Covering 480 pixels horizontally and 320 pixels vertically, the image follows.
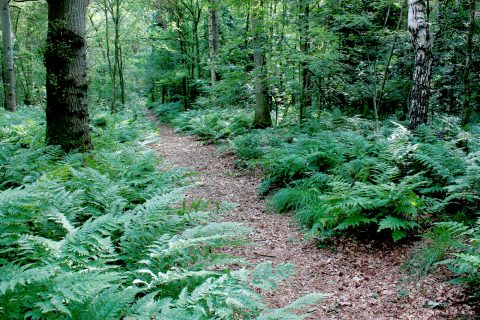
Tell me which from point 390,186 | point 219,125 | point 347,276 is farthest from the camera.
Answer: point 219,125

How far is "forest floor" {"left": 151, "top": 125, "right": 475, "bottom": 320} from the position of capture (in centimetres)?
362

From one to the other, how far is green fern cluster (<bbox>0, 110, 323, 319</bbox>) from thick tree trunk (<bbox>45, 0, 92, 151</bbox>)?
0.56 m

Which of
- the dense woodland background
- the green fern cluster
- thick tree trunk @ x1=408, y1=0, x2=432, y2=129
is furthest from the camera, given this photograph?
thick tree trunk @ x1=408, y1=0, x2=432, y2=129

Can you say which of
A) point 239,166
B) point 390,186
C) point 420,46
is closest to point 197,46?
point 239,166

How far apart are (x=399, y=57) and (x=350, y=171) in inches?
281

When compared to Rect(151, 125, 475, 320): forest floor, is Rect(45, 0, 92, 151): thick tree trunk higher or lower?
higher

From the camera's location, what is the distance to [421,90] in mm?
6660

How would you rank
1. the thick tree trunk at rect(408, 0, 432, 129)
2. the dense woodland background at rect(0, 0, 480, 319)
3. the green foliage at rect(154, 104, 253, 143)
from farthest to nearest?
the green foliage at rect(154, 104, 253, 143), the thick tree trunk at rect(408, 0, 432, 129), the dense woodland background at rect(0, 0, 480, 319)

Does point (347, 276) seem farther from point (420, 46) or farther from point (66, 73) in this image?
point (66, 73)

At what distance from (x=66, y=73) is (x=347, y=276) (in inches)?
217

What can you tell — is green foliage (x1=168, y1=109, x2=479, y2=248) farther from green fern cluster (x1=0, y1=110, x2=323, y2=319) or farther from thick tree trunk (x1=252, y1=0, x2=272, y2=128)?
thick tree trunk (x1=252, y1=0, x2=272, y2=128)

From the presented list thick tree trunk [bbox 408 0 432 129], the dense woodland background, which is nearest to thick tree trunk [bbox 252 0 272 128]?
the dense woodland background

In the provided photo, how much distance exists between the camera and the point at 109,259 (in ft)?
9.91

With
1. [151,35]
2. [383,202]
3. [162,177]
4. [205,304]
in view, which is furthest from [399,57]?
[151,35]
